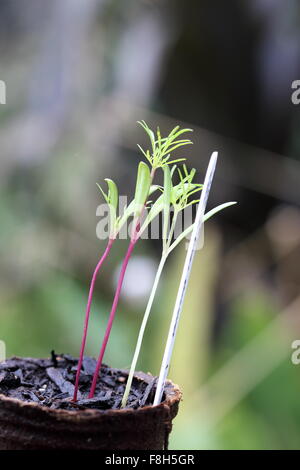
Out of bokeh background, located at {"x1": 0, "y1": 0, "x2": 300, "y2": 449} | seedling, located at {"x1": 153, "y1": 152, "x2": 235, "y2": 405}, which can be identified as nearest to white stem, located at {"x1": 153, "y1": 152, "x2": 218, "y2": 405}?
seedling, located at {"x1": 153, "y1": 152, "x2": 235, "y2": 405}

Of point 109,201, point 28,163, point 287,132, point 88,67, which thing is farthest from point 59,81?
point 109,201

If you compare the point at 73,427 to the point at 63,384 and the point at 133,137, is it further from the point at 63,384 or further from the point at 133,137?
the point at 133,137

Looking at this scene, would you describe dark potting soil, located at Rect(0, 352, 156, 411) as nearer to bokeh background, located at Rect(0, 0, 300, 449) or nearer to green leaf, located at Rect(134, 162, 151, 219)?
green leaf, located at Rect(134, 162, 151, 219)

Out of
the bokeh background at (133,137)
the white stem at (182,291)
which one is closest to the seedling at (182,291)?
the white stem at (182,291)

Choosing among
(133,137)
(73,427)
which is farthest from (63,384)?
(133,137)

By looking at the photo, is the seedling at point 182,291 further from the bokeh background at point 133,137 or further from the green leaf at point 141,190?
the bokeh background at point 133,137
